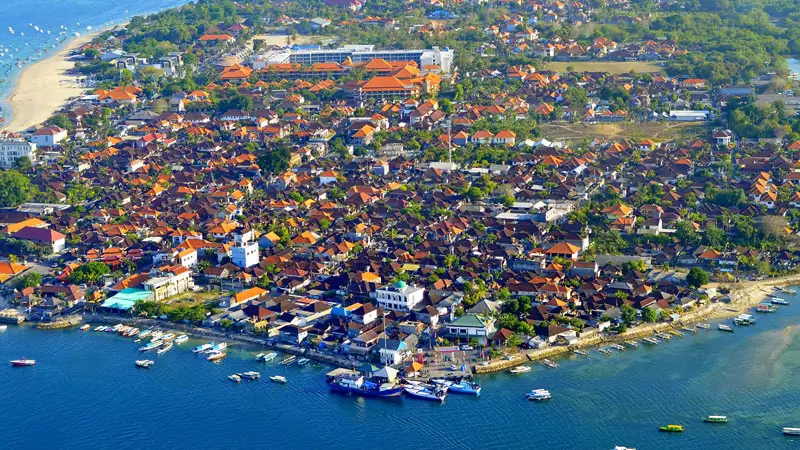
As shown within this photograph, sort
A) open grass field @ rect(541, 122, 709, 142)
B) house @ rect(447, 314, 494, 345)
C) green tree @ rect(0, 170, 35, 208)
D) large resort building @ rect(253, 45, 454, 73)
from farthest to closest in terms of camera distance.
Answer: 1. large resort building @ rect(253, 45, 454, 73)
2. open grass field @ rect(541, 122, 709, 142)
3. green tree @ rect(0, 170, 35, 208)
4. house @ rect(447, 314, 494, 345)

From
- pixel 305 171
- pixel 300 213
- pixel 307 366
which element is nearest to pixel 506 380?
pixel 307 366

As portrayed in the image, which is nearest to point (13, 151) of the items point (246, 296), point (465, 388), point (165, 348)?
point (246, 296)

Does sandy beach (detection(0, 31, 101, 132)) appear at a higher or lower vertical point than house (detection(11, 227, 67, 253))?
higher

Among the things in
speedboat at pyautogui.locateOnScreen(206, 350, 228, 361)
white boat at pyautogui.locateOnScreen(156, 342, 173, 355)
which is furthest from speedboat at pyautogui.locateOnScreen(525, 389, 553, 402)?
white boat at pyautogui.locateOnScreen(156, 342, 173, 355)

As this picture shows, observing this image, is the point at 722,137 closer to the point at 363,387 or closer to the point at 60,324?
the point at 363,387

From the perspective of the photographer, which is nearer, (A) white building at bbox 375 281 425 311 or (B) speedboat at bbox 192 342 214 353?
(B) speedboat at bbox 192 342 214 353

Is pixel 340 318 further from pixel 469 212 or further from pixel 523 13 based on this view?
pixel 523 13

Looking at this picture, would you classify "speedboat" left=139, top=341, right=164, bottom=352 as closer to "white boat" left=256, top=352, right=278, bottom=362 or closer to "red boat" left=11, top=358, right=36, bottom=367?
"red boat" left=11, top=358, right=36, bottom=367

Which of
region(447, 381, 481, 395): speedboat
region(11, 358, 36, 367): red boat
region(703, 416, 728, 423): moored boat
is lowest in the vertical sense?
region(703, 416, 728, 423): moored boat
